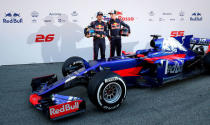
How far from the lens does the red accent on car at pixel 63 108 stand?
2.13 metres

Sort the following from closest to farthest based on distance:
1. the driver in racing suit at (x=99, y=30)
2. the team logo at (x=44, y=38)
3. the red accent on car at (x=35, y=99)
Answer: the red accent on car at (x=35, y=99), the driver in racing suit at (x=99, y=30), the team logo at (x=44, y=38)

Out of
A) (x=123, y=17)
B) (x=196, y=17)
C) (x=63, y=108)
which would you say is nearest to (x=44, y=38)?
(x=123, y=17)

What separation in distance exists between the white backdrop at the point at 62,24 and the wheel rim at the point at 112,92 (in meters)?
4.01

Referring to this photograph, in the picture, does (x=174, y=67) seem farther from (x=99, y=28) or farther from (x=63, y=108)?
(x=99, y=28)

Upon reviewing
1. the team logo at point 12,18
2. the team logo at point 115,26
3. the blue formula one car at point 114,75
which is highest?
the team logo at point 12,18

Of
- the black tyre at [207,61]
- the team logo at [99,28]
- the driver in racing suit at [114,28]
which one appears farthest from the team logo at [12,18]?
the black tyre at [207,61]

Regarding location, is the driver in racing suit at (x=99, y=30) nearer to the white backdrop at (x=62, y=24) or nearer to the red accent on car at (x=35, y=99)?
the white backdrop at (x=62, y=24)

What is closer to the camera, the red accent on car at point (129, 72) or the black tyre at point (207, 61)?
the red accent on car at point (129, 72)

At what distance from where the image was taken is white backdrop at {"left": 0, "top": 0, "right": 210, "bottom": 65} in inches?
222

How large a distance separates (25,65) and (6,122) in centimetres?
376

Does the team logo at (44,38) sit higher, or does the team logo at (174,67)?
the team logo at (44,38)

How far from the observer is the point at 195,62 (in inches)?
149

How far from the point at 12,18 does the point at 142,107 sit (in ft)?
16.3

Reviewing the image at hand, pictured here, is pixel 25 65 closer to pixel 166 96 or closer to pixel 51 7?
pixel 51 7
